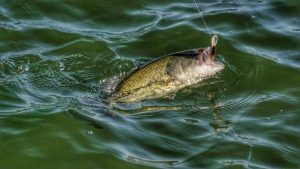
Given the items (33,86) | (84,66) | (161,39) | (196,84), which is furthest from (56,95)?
(161,39)

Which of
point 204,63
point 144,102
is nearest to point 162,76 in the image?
point 144,102

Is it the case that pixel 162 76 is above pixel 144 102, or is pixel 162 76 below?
above

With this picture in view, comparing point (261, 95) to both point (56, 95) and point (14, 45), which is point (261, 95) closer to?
point (56, 95)

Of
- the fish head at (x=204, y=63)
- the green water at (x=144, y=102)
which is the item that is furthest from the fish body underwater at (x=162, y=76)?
the green water at (x=144, y=102)

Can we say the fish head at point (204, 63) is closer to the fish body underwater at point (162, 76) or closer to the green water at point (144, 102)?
the fish body underwater at point (162, 76)

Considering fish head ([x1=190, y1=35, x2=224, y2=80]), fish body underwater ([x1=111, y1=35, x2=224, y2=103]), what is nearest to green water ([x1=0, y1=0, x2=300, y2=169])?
fish body underwater ([x1=111, y1=35, x2=224, y2=103])

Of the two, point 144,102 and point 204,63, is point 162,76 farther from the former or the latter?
point 204,63
